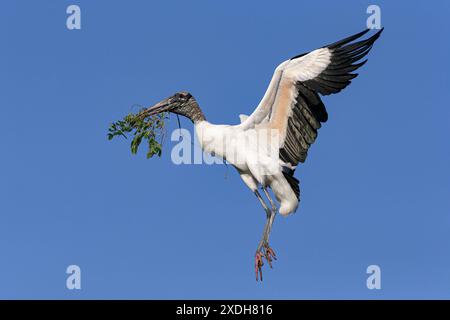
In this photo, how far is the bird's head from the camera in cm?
2327

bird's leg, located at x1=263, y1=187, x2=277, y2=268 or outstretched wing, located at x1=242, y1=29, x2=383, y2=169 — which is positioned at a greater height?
outstretched wing, located at x1=242, y1=29, x2=383, y2=169

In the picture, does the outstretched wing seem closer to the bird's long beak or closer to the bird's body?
the bird's body

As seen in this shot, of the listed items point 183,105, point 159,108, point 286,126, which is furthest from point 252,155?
point 159,108

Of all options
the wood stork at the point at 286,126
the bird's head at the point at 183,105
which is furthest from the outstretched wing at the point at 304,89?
the bird's head at the point at 183,105

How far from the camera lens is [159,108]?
23.2 metres

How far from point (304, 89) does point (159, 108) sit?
2.87m

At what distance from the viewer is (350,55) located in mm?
22672

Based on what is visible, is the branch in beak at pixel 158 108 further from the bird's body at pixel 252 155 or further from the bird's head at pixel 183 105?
the bird's body at pixel 252 155

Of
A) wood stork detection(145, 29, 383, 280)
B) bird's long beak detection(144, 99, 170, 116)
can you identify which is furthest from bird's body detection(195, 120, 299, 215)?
bird's long beak detection(144, 99, 170, 116)

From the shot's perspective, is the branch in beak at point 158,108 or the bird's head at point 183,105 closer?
the branch in beak at point 158,108

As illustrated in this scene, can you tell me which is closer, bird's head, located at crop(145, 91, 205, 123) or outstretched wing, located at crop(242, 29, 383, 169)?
outstretched wing, located at crop(242, 29, 383, 169)

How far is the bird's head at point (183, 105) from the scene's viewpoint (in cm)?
2327
